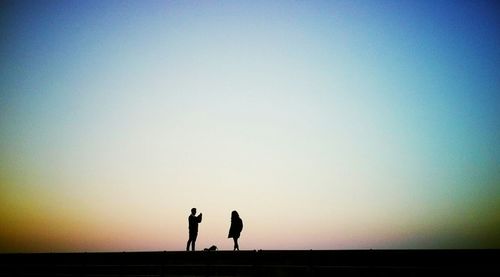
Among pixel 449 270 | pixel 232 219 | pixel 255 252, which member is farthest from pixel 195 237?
pixel 449 270

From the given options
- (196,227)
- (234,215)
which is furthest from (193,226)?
(234,215)

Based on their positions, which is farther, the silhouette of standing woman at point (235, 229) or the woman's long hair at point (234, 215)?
the woman's long hair at point (234, 215)

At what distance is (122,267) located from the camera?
11.0m

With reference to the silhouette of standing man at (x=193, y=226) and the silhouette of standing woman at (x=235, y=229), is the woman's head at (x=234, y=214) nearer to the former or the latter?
the silhouette of standing woman at (x=235, y=229)

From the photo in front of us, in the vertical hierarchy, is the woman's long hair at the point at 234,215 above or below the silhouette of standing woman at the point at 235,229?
above

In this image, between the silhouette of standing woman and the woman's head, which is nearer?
the silhouette of standing woman

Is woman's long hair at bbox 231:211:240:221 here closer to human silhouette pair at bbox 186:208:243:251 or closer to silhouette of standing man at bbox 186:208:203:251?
human silhouette pair at bbox 186:208:243:251

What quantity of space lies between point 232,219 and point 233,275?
18.0ft

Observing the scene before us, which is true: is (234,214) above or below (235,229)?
above

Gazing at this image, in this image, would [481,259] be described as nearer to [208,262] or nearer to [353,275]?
[353,275]

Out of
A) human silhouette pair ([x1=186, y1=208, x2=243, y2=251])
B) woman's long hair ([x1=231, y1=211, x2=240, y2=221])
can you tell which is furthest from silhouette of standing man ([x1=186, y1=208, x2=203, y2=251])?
woman's long hair ([x1=231, y1=211, x2=240, y2=221])

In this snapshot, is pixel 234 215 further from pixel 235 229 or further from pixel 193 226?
pixel 193 226

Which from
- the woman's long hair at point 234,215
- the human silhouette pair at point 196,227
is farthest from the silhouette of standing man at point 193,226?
the woman's long hair at point 234,215

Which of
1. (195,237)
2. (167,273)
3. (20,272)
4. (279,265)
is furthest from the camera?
(195,237)
